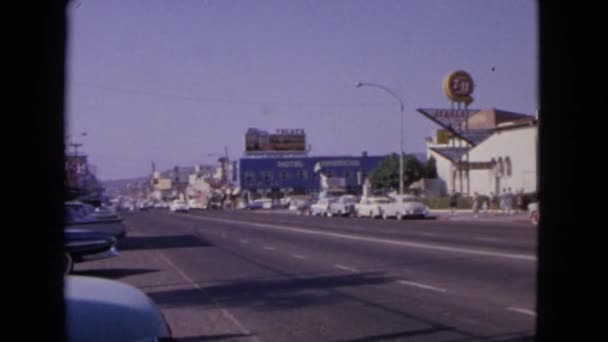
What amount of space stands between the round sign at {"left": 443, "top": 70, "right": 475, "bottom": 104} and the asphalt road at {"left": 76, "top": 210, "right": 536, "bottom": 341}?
39575 mm

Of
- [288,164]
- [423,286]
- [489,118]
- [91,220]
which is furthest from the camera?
[288,164]

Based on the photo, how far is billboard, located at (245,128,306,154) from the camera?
131250mm

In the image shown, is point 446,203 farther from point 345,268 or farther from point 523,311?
point 523,311

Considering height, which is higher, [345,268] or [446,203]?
[446,203]

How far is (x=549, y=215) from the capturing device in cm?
458

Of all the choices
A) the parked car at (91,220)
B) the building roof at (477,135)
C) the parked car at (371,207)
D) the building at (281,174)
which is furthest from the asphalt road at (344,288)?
the building at (281,174)

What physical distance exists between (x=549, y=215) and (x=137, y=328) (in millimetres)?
2498

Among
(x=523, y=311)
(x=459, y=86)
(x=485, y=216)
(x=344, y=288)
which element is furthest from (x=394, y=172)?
(x=523, y=311)

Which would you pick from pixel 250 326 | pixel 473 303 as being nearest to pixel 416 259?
pixel 473 303

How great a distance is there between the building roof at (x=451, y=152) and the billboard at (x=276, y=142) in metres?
51.6

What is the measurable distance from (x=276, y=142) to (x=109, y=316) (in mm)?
127621

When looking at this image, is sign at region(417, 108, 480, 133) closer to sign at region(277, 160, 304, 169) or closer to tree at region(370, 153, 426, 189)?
tree at region(370, 153, 426, 189)

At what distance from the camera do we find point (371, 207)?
177 feet

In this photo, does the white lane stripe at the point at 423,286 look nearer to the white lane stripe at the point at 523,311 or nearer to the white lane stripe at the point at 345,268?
the white lane stripe at the point at 523,311
